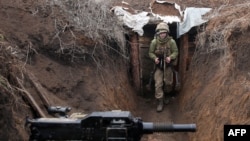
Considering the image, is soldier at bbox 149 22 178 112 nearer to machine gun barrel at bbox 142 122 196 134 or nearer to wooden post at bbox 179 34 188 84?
wooden post at bbox 179 34 188 84

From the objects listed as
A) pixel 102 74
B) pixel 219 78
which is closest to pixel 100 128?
pixel 102 74

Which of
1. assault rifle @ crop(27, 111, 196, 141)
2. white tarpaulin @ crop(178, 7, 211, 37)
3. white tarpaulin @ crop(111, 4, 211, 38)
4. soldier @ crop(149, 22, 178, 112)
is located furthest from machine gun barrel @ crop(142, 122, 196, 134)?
white tarpaulin @ crop(178, 7, 211, 37)

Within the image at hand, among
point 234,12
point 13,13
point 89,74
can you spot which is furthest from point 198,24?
point 13,13

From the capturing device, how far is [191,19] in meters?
9.73

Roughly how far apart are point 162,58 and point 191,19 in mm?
1191

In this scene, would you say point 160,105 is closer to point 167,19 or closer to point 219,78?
point 167,19

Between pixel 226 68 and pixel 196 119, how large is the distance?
1.17m

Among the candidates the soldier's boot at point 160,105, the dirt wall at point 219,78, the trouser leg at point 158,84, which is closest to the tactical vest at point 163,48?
A: the trouser leg at point 158,84

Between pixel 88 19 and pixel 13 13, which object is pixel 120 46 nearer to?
pixel 88 19

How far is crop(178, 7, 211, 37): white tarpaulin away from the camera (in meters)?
9.69

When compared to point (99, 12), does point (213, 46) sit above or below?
below

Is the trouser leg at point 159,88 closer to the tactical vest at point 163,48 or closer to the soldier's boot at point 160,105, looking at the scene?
the soldier's boot at point 160,105

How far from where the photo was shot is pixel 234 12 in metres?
8.84

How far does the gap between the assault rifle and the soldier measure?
604 centimetres
